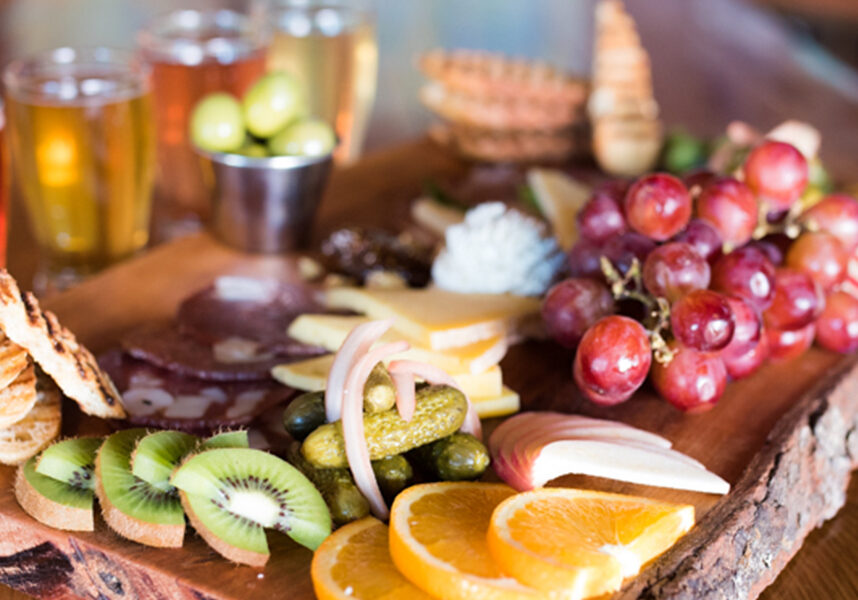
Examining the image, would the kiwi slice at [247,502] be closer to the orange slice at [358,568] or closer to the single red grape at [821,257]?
the orange slice at [358,568]

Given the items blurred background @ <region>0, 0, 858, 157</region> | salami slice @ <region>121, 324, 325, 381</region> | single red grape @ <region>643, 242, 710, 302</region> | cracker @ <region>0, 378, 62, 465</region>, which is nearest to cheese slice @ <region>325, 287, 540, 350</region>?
salami slice @ <region>121, 324, 325, 381</region>

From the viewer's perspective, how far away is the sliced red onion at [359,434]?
0.94 m

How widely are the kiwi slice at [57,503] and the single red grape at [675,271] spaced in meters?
0.74

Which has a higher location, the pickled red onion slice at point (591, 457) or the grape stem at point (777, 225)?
the grape stem at point (777, 225)

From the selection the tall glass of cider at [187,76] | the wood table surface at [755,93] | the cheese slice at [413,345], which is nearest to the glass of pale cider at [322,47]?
the tall glass of cider at [187,76]

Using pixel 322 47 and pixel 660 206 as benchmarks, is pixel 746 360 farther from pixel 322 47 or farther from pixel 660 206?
pixel 322 47

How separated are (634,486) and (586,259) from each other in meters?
0.40

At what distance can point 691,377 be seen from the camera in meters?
1.19

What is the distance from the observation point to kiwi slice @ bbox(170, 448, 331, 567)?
0.88 metres

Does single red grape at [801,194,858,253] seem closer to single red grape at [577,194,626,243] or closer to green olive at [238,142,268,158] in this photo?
single red grape at [577,194,626,243]

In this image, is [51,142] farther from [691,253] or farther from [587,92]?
[587,92]

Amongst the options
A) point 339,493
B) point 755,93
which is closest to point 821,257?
A: point 339,493

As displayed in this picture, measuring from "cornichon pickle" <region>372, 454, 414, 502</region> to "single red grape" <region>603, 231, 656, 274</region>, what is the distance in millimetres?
485

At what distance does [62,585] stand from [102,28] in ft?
12.1
